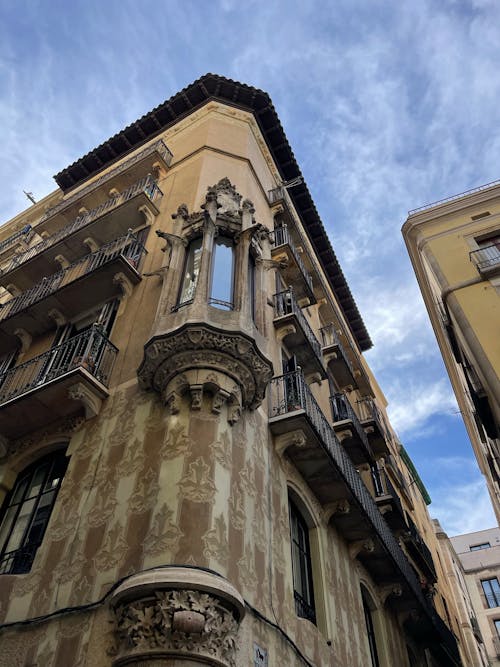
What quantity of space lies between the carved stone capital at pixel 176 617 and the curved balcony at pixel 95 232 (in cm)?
1132

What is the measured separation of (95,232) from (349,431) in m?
9.50

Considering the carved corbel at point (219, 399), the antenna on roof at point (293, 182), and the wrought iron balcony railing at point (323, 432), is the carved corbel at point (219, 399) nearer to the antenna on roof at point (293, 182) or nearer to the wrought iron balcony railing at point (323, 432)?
the wrought iron balcony railing at point (323, 432)

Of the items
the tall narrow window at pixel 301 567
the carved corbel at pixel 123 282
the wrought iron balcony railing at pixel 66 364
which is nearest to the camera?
the tall narrow window at pixel 301 567

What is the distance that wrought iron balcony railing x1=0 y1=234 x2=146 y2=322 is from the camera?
14.0m

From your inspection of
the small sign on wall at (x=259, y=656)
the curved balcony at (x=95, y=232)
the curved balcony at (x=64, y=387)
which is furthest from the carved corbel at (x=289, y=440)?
the curved balcony at (x=95, y=232)

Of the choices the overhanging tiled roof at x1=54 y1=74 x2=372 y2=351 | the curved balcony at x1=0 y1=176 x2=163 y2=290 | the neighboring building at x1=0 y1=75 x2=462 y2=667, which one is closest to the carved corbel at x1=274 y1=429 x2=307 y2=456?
the neighboring building at x1=0 y1=75 x2=462 y2=667

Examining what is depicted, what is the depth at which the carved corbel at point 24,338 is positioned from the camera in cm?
1392

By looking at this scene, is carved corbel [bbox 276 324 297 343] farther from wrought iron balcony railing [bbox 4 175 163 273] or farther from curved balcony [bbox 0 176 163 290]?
wrought iron balcony railing [bbox 4 175 163 273]

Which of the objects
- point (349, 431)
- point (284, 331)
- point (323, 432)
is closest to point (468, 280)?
point (349, 431)

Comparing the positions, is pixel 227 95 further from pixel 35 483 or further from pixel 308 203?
pixel 35 483

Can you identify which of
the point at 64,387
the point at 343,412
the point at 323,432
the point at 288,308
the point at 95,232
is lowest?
the point at 64,387

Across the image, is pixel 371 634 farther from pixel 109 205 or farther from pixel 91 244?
pixel 109 205

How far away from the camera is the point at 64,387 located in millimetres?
9938

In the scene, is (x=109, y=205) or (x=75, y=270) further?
(x=109, y=205)
